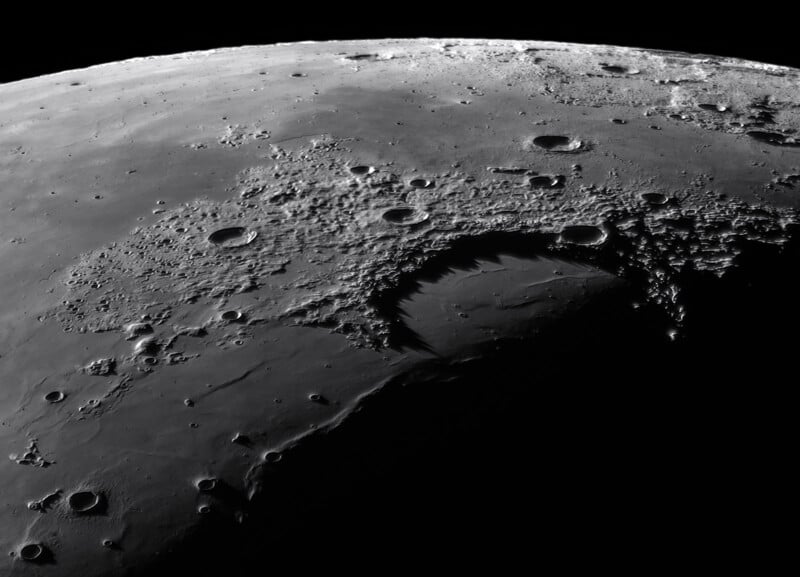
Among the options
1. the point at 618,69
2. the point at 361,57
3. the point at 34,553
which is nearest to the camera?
the point at 34,553

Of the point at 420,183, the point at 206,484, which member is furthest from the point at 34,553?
the point at 420,183

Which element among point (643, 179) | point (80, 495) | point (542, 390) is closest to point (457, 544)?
point (542, 390)

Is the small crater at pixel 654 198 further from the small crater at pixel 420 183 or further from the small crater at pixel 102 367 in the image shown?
the small crater at pixel 102 367

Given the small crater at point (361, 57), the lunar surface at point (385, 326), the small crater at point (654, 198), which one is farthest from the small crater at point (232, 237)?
the small crater at point (361, 57)

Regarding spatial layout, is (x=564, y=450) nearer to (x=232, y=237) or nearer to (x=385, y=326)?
(x=385, y=326)

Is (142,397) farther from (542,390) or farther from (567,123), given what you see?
(567,123)

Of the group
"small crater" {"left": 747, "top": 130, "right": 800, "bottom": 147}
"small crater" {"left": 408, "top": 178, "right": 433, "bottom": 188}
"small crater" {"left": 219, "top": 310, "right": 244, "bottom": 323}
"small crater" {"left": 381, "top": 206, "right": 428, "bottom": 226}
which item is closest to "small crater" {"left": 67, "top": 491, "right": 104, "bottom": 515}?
"small crater" {"left": 219, "top": 310, "right": 244, "bottom": 323}
